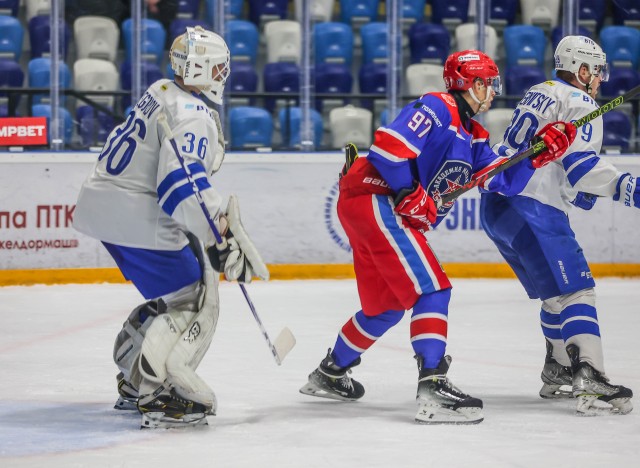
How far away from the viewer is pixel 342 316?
219 inches

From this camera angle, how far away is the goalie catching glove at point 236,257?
309 cm

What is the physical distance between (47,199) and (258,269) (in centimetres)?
394

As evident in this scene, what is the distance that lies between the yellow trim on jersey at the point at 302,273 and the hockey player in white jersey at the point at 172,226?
356cm

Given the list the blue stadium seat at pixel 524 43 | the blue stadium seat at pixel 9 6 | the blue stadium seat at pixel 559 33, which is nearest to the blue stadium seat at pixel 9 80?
the blue stadium seat at pixel 9 6

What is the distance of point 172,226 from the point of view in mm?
3209

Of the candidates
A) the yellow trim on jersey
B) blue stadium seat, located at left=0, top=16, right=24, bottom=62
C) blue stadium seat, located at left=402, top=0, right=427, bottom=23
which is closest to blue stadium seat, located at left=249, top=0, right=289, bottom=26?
blue stadium seat, located at left=402, top=0, right=427, bottom=23

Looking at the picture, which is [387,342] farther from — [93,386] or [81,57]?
[81,57]

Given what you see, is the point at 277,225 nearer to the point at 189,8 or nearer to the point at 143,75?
the point at 143,75

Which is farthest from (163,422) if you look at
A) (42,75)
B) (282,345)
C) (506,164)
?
(42,75)

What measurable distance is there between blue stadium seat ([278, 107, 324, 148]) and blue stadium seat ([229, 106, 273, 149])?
0.08 m

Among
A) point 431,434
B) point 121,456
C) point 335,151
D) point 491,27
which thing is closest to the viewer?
point 121,456

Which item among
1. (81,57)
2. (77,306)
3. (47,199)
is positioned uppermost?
(81,57)

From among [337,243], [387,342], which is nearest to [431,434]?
[387,342]

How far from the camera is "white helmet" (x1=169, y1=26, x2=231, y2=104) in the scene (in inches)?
124
